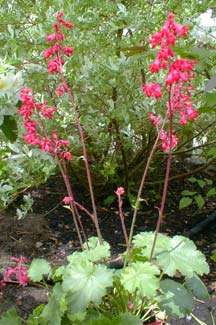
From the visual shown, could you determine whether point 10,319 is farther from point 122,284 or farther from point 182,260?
point 182,260

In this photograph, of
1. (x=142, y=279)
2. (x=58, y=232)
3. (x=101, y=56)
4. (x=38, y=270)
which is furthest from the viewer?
(x=58, y=232)

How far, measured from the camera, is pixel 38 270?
1.30 m

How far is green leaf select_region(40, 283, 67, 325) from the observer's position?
1184 mm

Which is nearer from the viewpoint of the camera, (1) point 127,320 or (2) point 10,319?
(1) point 127,320

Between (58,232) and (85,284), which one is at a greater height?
(85,284)

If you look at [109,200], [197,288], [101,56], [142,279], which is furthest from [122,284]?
[109,200]

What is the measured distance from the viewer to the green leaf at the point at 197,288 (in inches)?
51.4

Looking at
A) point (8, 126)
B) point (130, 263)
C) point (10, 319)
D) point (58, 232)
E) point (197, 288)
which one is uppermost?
point (8, 126)

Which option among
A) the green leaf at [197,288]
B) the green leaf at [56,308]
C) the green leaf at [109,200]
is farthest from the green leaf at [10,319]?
the green leaf at [109,200]

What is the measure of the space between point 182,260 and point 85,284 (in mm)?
264

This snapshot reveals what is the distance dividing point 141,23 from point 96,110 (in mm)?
407

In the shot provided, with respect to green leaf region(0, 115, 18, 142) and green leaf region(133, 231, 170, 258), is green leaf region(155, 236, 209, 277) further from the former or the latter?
green leaf region(0, 115, 18, 142)

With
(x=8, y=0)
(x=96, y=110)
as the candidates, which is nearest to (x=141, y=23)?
(x=96, y=110)

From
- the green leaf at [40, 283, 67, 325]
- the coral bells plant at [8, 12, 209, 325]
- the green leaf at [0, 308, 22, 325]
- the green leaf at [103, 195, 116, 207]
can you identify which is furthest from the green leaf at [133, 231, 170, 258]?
the green leaf at [103, 195, 116, 207]
